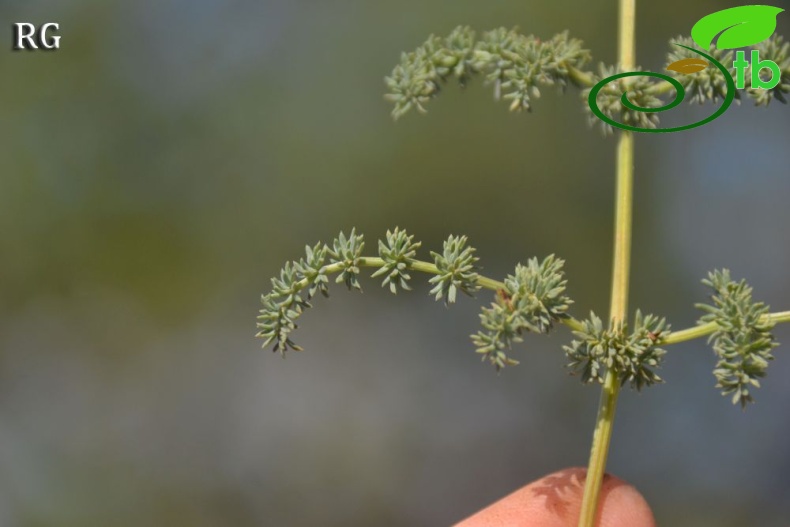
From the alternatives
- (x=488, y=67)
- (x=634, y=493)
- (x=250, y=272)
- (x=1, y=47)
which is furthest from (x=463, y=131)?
(x=488, y=67)

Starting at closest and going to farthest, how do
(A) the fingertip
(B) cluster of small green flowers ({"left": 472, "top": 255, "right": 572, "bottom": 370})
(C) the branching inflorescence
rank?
(B) cluster of small green flowers ({"left": 472, "top": 255, "right": 572, "bottom": 370})
(C) the branching inflorescence
(A) the fingertip

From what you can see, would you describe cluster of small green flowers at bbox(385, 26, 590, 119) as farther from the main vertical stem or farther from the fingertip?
the fingertip

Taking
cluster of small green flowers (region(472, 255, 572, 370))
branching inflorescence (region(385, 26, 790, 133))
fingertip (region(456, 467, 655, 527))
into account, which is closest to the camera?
A: cluster of small green flowers (region(472, 255, 572, 370))

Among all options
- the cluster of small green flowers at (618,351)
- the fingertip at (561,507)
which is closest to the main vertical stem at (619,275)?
the cluster of small green flowers at (618,351)

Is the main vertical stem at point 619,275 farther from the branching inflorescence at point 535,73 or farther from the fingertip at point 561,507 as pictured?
the fingertip at point 561,507

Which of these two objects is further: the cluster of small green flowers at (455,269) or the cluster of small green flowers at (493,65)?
the cluster of small green flowers at (493,65)

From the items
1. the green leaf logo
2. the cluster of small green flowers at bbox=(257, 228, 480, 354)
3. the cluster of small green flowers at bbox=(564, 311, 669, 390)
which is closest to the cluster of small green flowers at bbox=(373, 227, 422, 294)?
the cluster of small green flowers at bbox=(257, 228, 480, 354)
